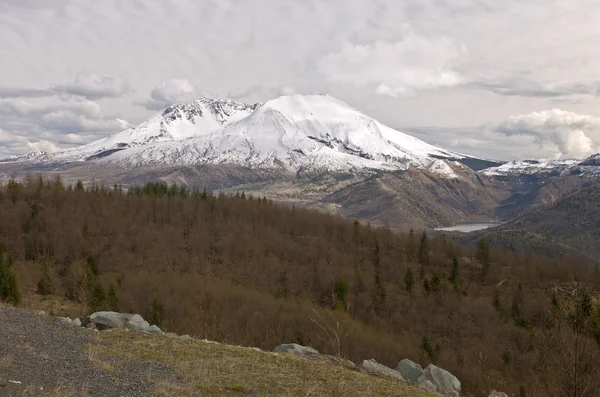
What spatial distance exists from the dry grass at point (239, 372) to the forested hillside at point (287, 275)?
3989 cm

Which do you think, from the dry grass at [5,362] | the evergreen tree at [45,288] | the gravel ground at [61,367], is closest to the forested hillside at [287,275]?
the evergreen tree at [45,288]

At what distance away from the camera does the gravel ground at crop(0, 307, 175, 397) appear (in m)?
14.3

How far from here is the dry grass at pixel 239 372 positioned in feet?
56.0

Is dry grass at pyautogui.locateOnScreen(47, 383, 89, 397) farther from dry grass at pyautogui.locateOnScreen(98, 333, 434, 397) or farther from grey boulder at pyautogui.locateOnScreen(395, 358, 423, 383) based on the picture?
grey boulder at pyautogui.locateOnScreen(395, 358, 423, 383)

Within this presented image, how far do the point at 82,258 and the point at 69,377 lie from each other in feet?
435

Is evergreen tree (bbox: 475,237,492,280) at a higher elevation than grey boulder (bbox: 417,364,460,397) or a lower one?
lower

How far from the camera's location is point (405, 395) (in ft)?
63.8

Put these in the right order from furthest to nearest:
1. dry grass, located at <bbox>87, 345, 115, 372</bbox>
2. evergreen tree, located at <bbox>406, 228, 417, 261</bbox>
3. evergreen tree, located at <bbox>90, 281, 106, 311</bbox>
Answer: evergreen tree, located at <bbox>406, 228, 417, 261</bbox> < evergreen tree, located at <bbox>90, 281, 106, 311</bbox> < dry grass, located at <bbox>87, 345, 115, 372</bbox>

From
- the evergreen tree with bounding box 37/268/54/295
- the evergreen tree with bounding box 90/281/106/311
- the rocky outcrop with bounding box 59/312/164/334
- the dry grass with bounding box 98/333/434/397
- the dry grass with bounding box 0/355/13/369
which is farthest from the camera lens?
the evergreen tree with bounding box 37/268/54/295

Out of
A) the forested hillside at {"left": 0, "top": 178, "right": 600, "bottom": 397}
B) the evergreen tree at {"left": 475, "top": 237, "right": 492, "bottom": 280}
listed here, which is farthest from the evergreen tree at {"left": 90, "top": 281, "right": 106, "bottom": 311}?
the evergreen tree at {"left": 475, "top": 237, "right": 492, "bottom": 280}

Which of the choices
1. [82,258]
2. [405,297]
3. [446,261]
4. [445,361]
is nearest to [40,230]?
[82,258]

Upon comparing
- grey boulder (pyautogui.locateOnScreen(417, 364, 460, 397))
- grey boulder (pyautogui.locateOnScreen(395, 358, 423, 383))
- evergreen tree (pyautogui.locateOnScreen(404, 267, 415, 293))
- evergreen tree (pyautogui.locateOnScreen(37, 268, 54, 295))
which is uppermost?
grey boulder (pyautogui.locateOnScreen(395, 358, 423, 383))

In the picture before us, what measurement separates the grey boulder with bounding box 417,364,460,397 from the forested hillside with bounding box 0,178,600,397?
3882cm

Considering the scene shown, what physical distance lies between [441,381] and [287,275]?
124 meters
